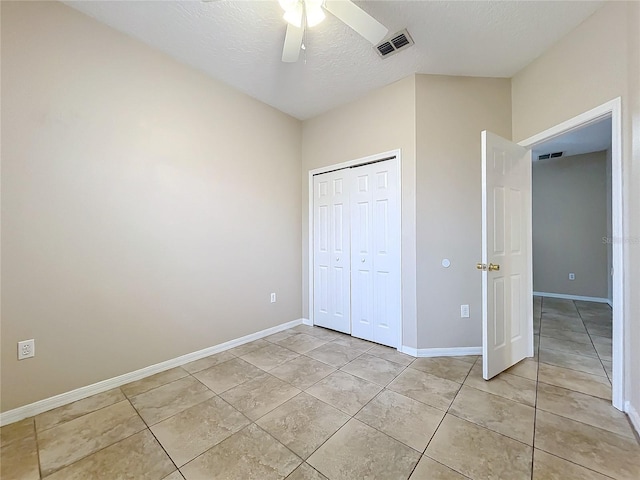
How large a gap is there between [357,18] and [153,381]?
310 cm

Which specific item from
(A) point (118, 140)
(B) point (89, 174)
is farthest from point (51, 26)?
(B) point (89, 174)

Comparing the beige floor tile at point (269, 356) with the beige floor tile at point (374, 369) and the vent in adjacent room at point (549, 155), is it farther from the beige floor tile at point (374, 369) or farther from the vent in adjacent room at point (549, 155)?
the vent in adjacent room at point (549, 155)

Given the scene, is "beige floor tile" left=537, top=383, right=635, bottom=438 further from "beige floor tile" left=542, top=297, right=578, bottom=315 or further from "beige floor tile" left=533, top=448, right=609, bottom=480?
"beige floor tile" left=542, top=297, right=578, bottom=315

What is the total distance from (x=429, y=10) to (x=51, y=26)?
8.81 ft

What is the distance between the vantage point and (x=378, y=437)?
5.03 ft

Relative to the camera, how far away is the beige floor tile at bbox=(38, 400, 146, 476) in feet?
4.63

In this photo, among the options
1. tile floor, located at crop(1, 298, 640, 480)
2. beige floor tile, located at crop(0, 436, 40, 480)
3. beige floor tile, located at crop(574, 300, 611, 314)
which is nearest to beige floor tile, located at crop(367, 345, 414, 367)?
tile floor, located at crop(1, 298, 640, 480)

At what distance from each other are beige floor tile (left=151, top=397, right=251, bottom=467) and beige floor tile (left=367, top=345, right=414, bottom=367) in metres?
Result: 1.45

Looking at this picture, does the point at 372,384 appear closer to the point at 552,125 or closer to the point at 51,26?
the point at 552,125

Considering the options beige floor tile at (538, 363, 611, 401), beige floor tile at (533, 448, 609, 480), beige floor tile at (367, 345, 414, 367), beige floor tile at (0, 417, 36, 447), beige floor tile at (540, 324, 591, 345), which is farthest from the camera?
beige floor tile at (540, 324, 591, 345)

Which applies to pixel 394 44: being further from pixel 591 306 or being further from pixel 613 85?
pixel 591 306

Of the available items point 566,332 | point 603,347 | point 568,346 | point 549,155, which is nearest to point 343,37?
point 568,346

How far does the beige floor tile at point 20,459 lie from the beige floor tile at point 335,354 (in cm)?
190

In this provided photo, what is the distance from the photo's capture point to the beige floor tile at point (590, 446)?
1.30m
